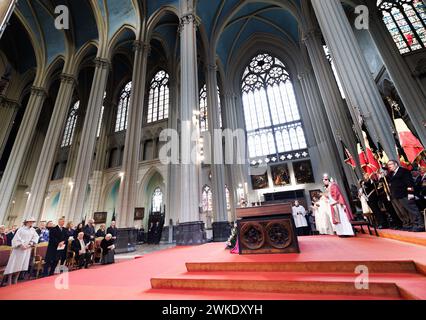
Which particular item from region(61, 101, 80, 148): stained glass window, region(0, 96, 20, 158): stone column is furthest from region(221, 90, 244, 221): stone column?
region(0, 96, 20, 158): stone column

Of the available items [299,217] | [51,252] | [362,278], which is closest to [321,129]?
[299,217]

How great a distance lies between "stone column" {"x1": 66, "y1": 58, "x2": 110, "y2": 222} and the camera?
8.30 m

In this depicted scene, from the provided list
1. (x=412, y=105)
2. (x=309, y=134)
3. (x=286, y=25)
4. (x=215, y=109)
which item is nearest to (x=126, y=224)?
(x=215, y=109)

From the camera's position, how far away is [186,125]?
7.70 m

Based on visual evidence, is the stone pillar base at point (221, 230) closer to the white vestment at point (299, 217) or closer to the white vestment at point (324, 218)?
the white vestment at point (299, 217)

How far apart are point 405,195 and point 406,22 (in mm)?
12414

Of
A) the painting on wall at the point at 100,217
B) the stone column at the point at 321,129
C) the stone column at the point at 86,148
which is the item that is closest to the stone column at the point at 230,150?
the stone column at the point at 321,129

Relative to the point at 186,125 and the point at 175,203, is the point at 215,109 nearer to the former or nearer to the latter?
the point at 186,125

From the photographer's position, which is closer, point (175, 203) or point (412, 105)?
point (412, 105)

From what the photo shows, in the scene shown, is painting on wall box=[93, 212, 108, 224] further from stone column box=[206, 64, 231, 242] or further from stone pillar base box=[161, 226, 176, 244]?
stone column box=[206, 64, 231, 242]

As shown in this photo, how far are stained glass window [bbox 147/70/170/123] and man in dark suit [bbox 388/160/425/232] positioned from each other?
48.3 ft
